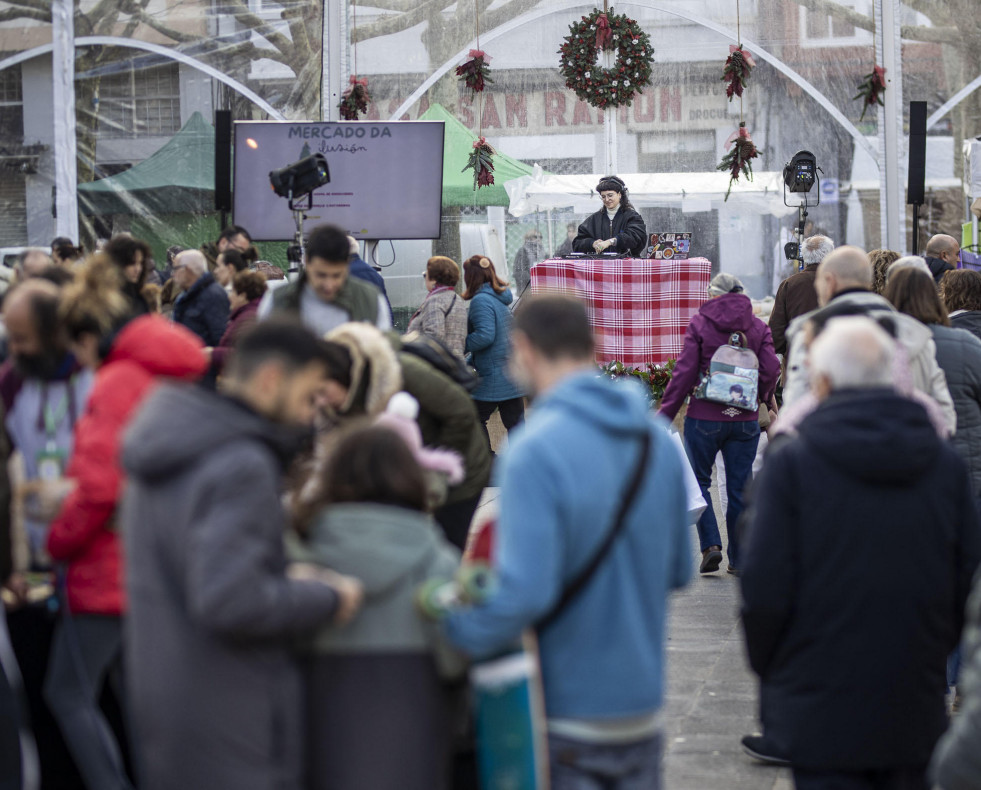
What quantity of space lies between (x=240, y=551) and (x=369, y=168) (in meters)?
8.27

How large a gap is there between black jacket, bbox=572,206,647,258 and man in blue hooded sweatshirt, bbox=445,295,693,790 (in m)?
7.60

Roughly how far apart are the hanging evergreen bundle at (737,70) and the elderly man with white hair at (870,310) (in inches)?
389

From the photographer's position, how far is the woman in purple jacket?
715 centimetres

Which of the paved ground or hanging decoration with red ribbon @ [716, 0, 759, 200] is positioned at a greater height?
hanging decoration with red ribbon @ [716, 0, 759, 200]

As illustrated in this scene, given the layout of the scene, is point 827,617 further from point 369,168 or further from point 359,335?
point 369,168

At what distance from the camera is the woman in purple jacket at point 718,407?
7.15 metres

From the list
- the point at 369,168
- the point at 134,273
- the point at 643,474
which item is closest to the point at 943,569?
the point at 643,474

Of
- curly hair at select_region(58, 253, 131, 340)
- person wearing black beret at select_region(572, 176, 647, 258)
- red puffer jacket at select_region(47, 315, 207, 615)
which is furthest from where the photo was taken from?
person wearing black beret at select_region(572, 176, 647, 258)

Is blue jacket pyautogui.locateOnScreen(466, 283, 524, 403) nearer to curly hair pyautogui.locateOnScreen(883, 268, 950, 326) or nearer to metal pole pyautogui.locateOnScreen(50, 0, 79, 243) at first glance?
curly hair pyautogui.locateOnScreen(883, 268, 950, 326)

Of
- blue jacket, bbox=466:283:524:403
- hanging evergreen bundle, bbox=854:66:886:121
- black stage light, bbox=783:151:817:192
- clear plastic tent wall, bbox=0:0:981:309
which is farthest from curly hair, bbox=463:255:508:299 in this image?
hanging evergreen bundle, bbox=854:66:886:121

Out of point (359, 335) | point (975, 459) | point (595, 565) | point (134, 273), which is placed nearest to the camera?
point (595, 565)

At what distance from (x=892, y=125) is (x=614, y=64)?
320 cm

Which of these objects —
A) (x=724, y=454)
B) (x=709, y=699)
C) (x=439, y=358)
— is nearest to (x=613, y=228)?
(x=724, y=454)

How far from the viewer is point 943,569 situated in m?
3.24
